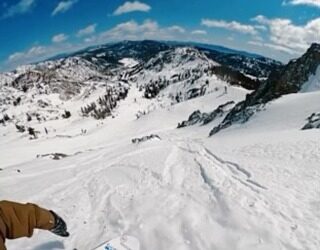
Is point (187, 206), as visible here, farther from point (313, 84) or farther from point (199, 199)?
point (313, 84)

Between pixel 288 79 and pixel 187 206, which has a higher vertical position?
pixel 288 79

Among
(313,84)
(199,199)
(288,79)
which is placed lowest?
(313,84)

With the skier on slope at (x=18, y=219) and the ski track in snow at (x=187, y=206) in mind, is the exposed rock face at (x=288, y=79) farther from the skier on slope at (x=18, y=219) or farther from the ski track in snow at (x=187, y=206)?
the skier on slope at (x=18, y=219)

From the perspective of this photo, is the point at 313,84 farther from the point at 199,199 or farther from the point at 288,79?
the point at 199,199

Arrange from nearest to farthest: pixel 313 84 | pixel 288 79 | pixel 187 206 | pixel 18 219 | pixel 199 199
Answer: pixel 18 219 → pixel 187 206 → pixel 199 199 → pixel 313 84 → pixel 288 79

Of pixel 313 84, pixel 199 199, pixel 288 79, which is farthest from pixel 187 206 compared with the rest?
pixel 313 84

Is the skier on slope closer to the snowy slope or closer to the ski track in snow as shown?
the ski track in snow

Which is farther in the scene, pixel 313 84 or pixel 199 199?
pixel 313 84

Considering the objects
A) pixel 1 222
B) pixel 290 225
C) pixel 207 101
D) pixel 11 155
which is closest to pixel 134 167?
pixel 290 225

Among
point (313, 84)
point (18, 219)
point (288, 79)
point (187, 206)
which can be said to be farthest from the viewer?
point (288, 79)

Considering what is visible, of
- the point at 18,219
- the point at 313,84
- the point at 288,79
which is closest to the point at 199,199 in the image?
the point at 18,219

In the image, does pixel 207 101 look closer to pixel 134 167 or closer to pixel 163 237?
pixel 134 167

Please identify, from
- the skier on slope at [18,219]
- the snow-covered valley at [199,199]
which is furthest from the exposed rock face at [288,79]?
the skier on slope at [18,219]
